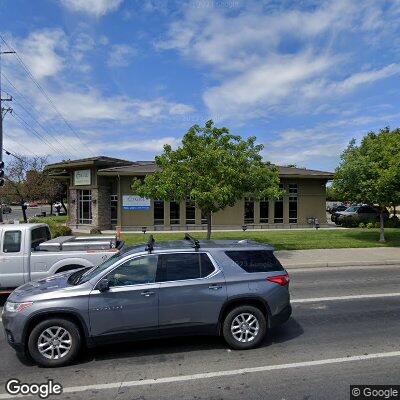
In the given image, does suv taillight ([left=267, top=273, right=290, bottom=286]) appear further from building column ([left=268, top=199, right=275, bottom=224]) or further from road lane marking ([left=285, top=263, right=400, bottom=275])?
building column ([left=268, top=199, right=275, bottom=224])

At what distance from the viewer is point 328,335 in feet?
21.3

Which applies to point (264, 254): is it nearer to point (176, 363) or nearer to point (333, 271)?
point (176, 363)

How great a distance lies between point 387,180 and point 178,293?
578 inches

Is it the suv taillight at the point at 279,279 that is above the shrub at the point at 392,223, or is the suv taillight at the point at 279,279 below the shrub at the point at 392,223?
below

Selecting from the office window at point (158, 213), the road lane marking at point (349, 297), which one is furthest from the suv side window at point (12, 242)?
the office window at point (158, 213)

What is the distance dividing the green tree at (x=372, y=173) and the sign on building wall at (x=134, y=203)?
14749 mm

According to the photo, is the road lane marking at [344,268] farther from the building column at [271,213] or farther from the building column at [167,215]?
the building column at [271,213]

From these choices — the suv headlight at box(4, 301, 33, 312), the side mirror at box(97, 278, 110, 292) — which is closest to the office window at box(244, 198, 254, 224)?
the side mirror at box(97, 278, 110, 292)

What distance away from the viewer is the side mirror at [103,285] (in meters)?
5.57

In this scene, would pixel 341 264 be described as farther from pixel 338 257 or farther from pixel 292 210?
pixel 292 210

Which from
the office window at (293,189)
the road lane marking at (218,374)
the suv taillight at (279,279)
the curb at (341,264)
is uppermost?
the office window at (293,189)

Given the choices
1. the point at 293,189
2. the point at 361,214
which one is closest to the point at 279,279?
the point at 293,189

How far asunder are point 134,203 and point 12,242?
20843 millimetres

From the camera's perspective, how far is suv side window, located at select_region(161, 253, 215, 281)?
5.91 m
